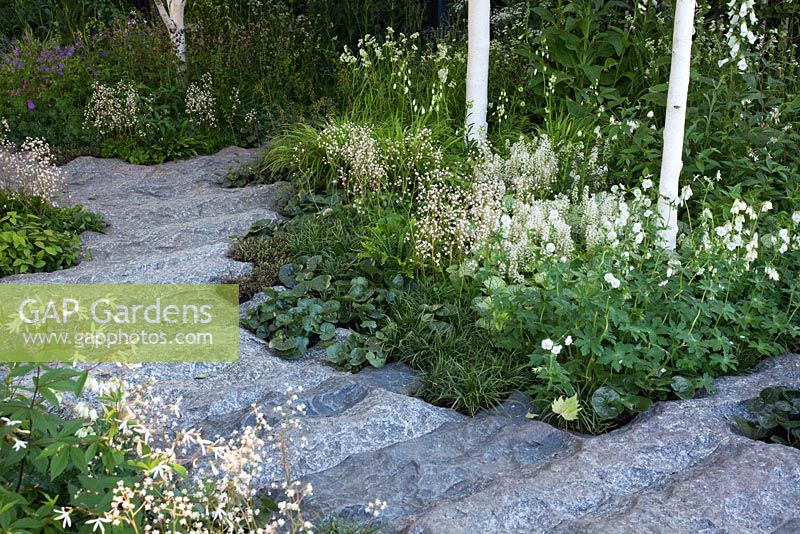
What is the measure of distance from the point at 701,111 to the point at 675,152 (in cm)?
Answer: 114

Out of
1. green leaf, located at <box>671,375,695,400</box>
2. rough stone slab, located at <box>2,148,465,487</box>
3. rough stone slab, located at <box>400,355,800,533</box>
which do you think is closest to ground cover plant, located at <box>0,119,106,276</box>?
rough stone slab, located at <box>2,148,465,487</box>

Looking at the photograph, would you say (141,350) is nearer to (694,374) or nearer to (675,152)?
(694,374)

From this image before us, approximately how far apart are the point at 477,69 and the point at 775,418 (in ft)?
12.3

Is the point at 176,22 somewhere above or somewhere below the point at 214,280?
above

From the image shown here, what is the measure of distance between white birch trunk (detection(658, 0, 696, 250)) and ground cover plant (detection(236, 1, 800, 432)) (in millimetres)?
127

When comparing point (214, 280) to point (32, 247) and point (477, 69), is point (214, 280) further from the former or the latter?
point (477, 69)

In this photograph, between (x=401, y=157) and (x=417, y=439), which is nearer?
(x=417, y=439)

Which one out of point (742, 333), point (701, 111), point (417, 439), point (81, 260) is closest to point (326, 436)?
Result: point (417, 439)

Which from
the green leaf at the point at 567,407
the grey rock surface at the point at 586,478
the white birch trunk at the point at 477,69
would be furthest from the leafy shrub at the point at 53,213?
the green leaf at the point at 567,407

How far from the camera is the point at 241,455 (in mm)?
2504

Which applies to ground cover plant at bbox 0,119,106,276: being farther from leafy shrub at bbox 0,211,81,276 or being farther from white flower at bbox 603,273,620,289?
white flower at bbox 603,273,620,289

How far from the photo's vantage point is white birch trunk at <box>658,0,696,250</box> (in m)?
4.76

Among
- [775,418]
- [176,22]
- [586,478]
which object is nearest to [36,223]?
[176,22]

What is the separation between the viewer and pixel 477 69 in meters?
6.54
